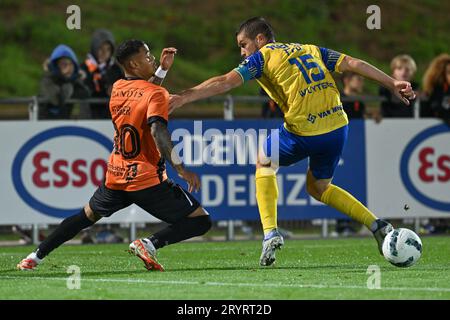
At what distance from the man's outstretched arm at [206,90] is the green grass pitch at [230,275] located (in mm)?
1369

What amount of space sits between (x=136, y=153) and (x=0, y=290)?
1908 millimetres

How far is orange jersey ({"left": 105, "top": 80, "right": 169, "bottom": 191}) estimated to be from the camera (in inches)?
428

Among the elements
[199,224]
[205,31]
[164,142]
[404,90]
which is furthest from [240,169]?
[205,31]

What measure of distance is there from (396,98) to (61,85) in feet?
13.9

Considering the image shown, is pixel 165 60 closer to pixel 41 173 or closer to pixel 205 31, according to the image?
pixel 41 173

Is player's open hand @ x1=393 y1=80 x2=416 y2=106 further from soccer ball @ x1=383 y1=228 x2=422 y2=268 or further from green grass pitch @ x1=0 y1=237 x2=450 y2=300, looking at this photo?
green grass pitch @ x1=0 y1=237 x2=450 y2=300

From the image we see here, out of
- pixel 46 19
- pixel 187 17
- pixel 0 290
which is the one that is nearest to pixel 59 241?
pixel 0 290

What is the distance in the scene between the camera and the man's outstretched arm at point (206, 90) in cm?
1076

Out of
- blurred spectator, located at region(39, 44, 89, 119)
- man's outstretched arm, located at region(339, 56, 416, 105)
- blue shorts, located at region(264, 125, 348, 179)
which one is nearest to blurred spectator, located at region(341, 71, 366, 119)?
blurred spectator, located at region(39, 44, 89, 119)

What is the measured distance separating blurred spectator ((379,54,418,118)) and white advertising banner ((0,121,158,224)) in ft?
12.9

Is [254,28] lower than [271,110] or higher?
higher

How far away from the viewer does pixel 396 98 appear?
17359 mm
